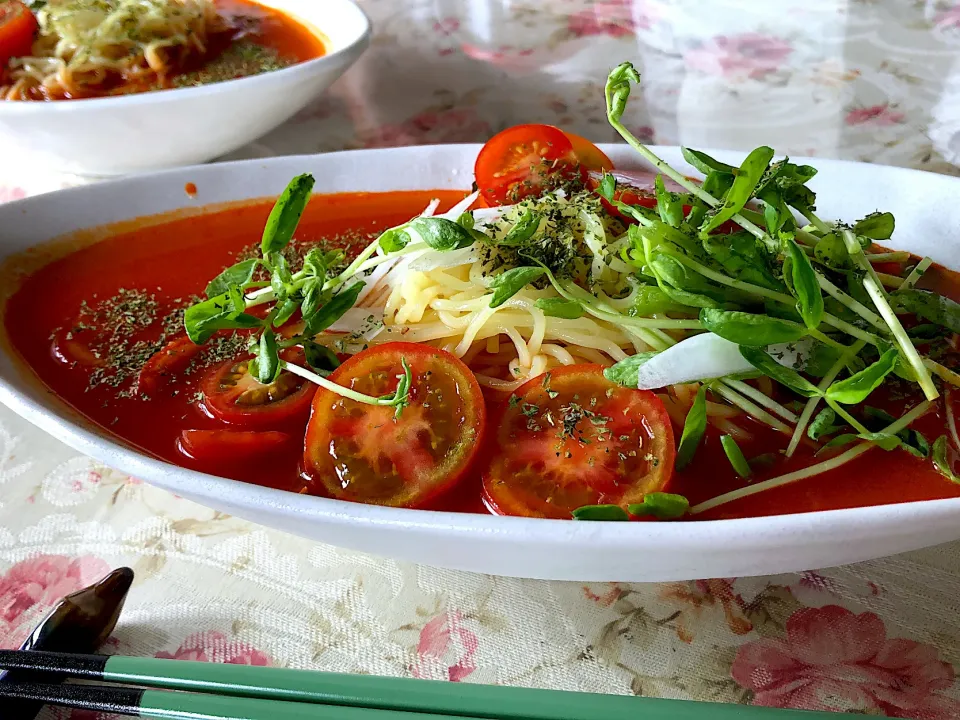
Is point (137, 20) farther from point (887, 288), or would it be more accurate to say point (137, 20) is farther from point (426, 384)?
point (887, 288)

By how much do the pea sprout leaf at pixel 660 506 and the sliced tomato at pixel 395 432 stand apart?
0.82ft

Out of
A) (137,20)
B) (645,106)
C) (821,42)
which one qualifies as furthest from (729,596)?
(137,20)

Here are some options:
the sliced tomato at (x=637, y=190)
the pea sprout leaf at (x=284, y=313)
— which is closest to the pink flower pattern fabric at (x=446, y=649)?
the pea sprout leaf at (x=284, y=313)

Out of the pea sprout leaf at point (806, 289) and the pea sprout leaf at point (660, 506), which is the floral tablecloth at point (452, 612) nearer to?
the pea sprout leaf at point (660, 506)

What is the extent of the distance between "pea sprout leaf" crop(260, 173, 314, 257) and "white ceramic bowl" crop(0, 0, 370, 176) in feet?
2.52

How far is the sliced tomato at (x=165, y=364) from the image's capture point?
137 centimetres

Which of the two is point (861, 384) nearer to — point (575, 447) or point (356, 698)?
point (575, 447)

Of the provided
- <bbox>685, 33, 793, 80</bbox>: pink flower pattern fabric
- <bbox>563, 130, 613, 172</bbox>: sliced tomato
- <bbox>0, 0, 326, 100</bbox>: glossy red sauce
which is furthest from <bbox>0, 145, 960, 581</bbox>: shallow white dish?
<bbox>685, 33, 793, 80</bbox>: pink flower pattern fabric

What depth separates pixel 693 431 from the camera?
3.68 feet

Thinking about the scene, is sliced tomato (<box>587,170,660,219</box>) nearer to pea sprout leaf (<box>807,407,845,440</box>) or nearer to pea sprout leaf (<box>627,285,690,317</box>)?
pea sprout leaf (<box>627,285,690,317</box>)

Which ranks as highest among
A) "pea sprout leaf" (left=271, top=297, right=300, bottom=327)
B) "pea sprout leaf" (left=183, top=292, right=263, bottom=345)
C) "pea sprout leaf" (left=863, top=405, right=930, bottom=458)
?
"pea sprout leaf" (left=183, top=292, right=263, bottom=345)

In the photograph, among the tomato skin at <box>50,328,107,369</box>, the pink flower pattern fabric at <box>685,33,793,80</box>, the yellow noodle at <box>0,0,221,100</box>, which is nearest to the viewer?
the tomato skin at <box>50,328,107,369</box>

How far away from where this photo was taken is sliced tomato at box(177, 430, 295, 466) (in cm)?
122

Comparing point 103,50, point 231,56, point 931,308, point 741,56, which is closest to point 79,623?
point 931,308
